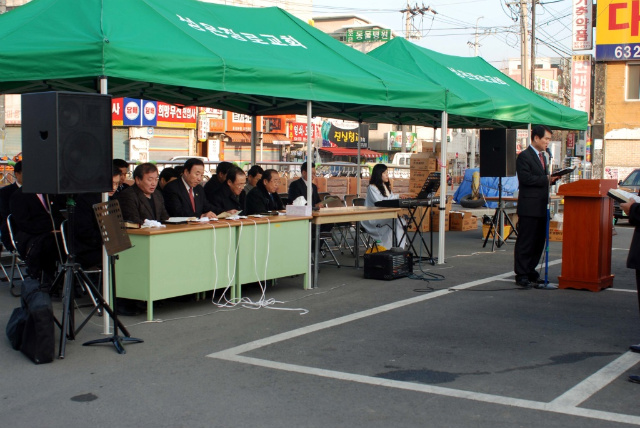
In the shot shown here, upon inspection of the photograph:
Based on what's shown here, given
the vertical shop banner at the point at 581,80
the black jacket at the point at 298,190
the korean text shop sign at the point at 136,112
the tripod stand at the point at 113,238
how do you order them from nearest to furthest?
the tripod stand at the point at 113,238, the black jacket at the point at 298,190, the korean text shop sign at the point at 136,112, the vertical shop banner at the point at 581,80

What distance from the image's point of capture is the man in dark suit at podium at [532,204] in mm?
9672

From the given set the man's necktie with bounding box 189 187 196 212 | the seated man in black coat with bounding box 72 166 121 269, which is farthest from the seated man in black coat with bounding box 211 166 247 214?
the seated man in black coat with bounding box 72 166 121 269

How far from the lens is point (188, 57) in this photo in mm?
7707

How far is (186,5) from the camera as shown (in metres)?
9.45

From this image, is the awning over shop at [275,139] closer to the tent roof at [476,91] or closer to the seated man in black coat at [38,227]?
the tent roof at [476,91]

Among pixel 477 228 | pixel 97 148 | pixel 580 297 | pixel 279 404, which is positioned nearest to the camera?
pixel 279 404

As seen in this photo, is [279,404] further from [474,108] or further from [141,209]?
[474,108]

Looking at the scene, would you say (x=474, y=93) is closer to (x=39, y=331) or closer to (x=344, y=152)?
(x=39, y=331)

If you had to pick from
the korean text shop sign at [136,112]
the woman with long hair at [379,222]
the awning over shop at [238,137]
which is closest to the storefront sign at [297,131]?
the awning over shop at [238,137]

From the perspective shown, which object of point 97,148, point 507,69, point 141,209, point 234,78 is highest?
point 507,69

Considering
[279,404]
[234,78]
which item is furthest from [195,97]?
[279,404]

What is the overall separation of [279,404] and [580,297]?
5.54 metres

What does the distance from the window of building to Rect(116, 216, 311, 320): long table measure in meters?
28.4

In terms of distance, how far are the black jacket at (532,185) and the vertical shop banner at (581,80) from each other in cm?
2730
